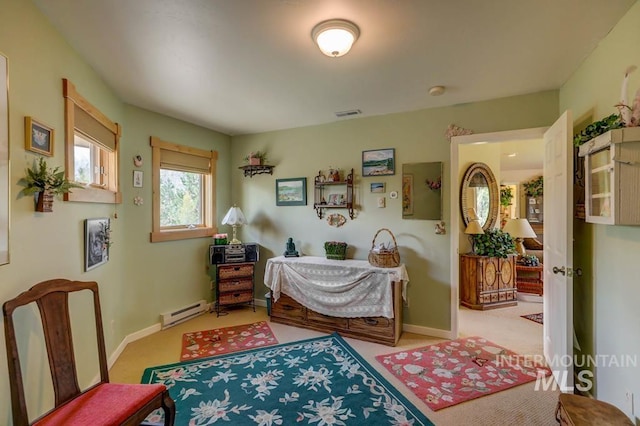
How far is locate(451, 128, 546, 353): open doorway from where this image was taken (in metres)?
3.06

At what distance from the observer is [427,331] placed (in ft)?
10.8

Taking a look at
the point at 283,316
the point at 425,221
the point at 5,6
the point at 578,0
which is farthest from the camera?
the point at 283,316

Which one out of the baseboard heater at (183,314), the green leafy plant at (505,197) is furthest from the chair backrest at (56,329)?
the green leafy plant at (505,197)

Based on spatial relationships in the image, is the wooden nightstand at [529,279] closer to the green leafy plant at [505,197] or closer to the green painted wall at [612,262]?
the green leafy plant at [505,197]

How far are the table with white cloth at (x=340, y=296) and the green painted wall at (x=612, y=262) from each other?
150 centimetres

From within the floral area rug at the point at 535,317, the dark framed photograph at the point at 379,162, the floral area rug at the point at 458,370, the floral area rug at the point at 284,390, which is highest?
the dark framed photograph at the point at 379,162

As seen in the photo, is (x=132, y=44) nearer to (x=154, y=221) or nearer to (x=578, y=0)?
(x=154, y=221)

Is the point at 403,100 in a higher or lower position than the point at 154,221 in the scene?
higher

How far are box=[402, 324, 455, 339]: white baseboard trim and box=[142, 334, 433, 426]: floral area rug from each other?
0.86 meters

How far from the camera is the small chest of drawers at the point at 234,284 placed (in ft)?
12.5

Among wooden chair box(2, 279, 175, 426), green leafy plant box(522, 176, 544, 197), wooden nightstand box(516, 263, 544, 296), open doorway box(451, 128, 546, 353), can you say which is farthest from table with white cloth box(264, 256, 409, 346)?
green leafy plant box(522, 176, 544, 197)

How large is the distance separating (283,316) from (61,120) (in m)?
2.84

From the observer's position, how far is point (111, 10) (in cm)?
166

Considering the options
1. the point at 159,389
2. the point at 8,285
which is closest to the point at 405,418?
the point at 159,389
